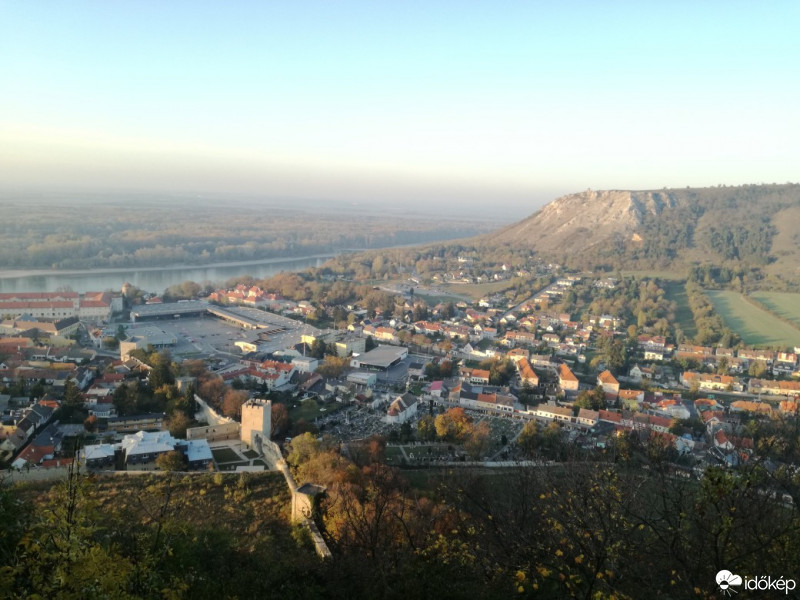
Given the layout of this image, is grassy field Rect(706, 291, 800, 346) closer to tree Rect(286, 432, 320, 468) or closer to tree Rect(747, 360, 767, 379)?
tree Rect(747, 360, 767, 379)

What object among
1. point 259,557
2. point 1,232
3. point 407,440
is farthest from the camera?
point 1,232

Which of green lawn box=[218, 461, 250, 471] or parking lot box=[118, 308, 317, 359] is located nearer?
green lawn box=[218, 461, 250, 471]

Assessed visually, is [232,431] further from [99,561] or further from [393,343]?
[393,343]

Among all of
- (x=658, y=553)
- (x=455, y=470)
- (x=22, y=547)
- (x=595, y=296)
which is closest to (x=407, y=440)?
(x=455, y=470)

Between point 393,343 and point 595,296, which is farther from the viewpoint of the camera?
point 595,296

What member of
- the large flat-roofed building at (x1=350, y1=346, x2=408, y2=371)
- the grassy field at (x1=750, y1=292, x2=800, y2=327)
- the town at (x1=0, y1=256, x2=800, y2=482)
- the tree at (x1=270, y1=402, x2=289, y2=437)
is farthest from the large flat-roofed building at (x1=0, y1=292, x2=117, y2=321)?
the grassy field at (x1=750, y1=292, x2=800, y2=327)
